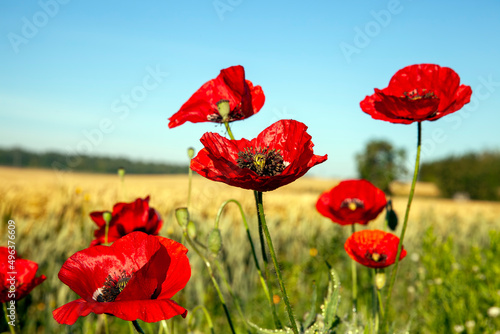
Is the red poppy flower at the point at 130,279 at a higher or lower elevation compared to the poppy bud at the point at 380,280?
higher

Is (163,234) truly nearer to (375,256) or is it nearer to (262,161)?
(375,256)

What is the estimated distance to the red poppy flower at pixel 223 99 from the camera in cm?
108

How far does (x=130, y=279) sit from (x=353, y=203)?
2.85 ft

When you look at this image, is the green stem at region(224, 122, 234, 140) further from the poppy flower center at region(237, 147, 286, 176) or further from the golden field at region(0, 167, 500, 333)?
the golden field at region(0, 167, 500, 333)

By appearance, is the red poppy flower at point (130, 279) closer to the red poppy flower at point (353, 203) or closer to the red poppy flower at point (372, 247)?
the red poppy flower at point (372, 247)

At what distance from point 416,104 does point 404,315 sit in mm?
2861

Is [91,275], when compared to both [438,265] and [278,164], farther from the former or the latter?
[438,265]

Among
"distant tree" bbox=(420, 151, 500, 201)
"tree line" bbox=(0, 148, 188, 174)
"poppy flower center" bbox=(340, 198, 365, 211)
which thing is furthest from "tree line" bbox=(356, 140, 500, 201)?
"poppy flower center" bbox=(340, 198, 365, 211)

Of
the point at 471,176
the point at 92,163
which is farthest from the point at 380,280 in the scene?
the point at 92,163

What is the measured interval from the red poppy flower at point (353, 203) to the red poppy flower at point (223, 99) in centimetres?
53

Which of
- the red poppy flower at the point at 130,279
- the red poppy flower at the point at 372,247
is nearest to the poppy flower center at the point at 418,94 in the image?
the red poppy flower at the point at 372,247

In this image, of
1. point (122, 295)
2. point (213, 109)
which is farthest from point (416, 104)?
point (122, 295)

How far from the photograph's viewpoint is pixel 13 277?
1101mm

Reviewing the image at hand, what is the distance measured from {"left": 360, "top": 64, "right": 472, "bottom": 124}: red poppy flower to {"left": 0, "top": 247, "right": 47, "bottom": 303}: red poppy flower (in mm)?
1041
